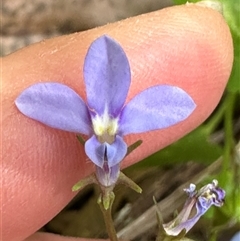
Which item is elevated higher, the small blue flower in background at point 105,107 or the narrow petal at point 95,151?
the small blue flower in background at point 105,107

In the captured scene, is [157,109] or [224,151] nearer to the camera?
[157,109]

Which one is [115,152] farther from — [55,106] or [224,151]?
[224,151]

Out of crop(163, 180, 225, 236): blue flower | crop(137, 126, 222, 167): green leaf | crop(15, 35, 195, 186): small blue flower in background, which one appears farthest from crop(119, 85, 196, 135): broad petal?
crop(137, 126, 222, 167): green leaf

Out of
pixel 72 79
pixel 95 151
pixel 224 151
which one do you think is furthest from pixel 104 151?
pixel 224 151

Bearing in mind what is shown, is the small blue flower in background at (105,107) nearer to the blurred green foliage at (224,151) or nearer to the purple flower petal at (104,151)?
the purple flower petal at (104,151)

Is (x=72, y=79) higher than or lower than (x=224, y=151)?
higher

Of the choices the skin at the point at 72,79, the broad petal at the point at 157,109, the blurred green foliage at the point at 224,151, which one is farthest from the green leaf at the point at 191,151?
the broad petal at the point at 157,109
